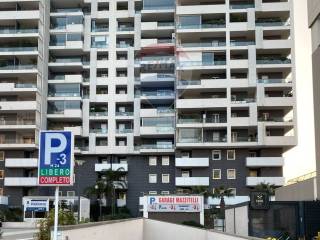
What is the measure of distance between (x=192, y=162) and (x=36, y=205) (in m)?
21.1

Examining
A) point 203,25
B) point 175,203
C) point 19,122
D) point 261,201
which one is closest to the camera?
point 261,201

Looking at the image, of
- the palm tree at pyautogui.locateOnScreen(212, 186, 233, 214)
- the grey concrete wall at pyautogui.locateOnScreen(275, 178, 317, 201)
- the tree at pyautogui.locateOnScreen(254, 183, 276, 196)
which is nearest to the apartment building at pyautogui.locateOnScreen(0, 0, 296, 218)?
the tree at pyautogui.locateOnScreen(254, 183, 276, 196)

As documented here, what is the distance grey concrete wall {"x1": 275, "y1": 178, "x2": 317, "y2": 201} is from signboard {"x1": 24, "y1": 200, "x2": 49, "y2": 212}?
111ft

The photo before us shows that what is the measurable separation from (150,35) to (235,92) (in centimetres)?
1529

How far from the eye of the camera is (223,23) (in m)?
80.1

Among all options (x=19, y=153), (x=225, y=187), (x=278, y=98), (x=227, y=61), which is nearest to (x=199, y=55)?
(x=227, y=61)

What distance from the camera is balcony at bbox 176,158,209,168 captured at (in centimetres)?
7781

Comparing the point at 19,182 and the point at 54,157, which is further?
the point at 19,182

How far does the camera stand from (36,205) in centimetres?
7625

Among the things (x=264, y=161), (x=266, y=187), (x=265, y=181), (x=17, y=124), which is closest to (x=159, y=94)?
(x=264, y=161)

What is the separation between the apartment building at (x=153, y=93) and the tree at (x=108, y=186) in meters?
0.96

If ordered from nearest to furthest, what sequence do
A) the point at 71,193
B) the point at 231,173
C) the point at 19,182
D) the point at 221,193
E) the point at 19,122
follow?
the point at 221,193 < the point at 231,173 < the point at 19,182 < the point at 19,122 < the point at 71,193

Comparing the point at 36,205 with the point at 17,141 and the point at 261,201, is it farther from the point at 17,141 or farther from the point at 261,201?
the point at 261,201

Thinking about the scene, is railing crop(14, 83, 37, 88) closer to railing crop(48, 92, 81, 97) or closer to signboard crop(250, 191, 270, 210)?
railing crop(48, 92, 81, 97)
